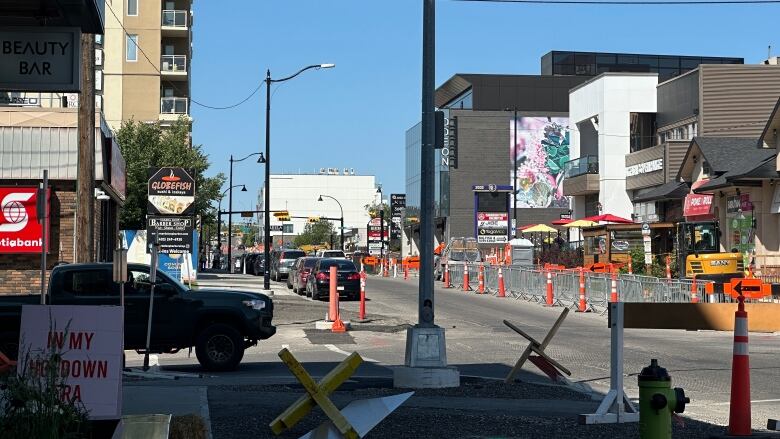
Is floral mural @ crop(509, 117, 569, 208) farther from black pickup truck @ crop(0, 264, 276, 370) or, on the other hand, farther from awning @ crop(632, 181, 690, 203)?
black pickup truck @ crop(0, 264, 276, 370)

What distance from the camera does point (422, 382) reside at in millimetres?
12984

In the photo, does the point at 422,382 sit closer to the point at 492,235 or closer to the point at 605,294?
the point at 605,294

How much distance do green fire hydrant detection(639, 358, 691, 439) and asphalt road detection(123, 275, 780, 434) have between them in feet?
12.0

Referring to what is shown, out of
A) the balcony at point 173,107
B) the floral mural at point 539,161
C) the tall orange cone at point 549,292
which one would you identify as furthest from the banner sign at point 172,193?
the floral mural at point 539,161

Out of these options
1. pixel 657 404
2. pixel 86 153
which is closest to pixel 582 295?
pixel 86 153

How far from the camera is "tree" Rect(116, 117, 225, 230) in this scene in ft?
166

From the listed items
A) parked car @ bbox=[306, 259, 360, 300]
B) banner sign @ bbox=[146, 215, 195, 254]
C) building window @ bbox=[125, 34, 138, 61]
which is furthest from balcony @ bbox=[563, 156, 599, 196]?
banner sign @ bbox=[146, 215, 195, 254]

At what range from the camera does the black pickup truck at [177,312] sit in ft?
53.8

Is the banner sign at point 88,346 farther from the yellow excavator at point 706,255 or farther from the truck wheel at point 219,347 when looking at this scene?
the yellow excavator at point 706,255

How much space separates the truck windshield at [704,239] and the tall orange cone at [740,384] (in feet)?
88.8

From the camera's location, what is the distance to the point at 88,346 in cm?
748

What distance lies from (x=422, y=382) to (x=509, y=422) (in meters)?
2.99

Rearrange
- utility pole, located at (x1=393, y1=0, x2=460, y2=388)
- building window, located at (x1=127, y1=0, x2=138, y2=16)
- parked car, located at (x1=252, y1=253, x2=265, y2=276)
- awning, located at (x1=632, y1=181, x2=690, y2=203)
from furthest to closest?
parked car, located at (x1=252, y1=253, x2=265, y2=276) → building window, located at (x1=127, y1=0, x2=138, y2=16) → awning, located at (x1=632, y1=181, x2=690, y2=203) → utility pole, located at (x1=393, y1=0, x2=460, y2=388)

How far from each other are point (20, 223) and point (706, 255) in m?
20.3
